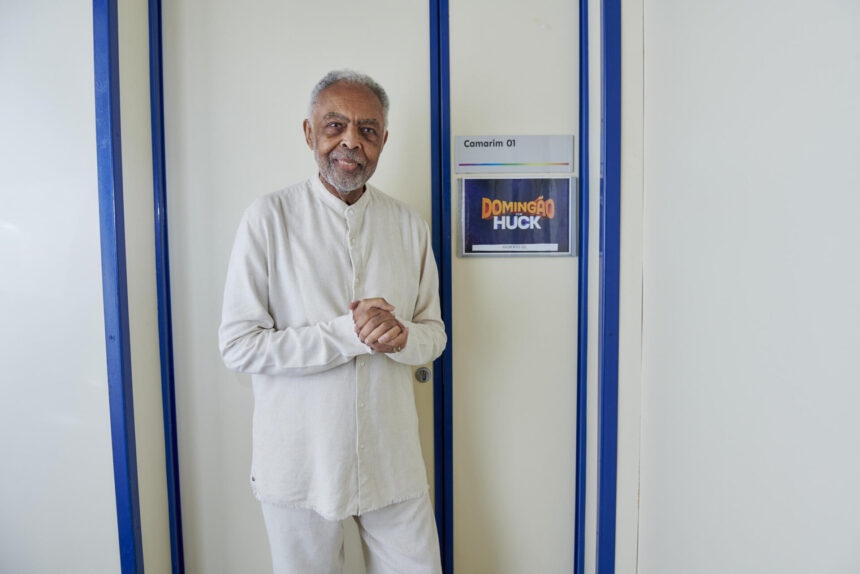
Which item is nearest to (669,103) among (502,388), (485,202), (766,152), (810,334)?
(766,152)

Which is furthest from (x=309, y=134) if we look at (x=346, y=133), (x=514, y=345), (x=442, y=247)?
(x=514, y=345)

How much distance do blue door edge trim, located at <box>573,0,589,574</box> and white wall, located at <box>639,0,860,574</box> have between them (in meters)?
0.23

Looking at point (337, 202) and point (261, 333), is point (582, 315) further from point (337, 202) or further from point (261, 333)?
point (261, 333)

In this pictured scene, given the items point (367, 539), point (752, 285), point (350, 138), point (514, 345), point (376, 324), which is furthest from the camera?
point (514, 345)

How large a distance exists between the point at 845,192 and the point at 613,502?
1226mm

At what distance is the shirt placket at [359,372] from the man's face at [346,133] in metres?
0.11

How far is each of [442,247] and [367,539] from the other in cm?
102

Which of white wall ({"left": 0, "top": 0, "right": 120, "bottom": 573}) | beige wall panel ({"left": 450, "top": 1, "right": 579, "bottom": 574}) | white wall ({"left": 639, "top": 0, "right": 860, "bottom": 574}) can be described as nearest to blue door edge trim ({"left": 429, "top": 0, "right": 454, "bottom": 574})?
beige wall panel ({"left": 450, "top": 1, "right": 579, "bottom": 574})

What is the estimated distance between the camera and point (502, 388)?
1818 mm

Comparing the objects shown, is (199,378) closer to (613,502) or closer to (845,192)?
(613,502)

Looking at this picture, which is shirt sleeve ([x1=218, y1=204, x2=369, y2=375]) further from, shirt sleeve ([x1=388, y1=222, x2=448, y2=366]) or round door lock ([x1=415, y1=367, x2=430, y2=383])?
round door lock ([x1=415, y1=367, x2=430, y2=383])

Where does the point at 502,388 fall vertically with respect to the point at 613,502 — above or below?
above

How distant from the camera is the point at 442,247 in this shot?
5.86 ft

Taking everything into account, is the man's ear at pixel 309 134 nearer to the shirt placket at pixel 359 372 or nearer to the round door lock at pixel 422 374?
the shirt placket at pixel 359 372
